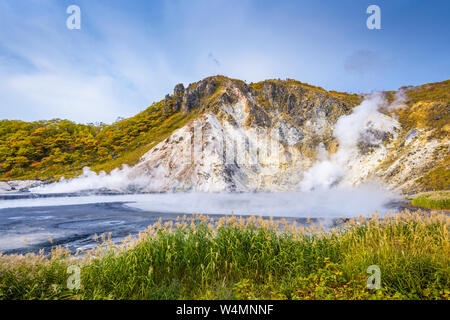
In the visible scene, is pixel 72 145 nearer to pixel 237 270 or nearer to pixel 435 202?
pixel 237 270

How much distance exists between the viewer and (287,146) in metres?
49.7

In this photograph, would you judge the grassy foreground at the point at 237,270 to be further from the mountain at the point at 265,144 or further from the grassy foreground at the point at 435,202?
the mountain at the point at 265,144

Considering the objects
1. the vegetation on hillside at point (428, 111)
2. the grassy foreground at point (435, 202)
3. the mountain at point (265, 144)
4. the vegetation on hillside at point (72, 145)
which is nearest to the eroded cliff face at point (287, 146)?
the mountain at point (265, 144)

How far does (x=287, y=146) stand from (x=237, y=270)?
46.0 metres

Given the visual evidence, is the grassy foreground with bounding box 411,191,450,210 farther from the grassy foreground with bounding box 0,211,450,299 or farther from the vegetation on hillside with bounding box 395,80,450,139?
the vegetation on hillside with bounding box 395,80,450,139

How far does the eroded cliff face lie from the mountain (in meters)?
0.20

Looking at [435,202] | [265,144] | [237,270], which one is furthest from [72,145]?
[435,202]

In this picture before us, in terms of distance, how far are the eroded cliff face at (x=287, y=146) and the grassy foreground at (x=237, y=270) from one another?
32.9 meters

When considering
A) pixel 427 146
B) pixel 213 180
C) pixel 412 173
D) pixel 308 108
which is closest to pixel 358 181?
pixel 412 173

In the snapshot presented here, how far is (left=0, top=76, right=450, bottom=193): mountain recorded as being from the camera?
39.6m

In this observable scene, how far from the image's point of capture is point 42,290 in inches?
181

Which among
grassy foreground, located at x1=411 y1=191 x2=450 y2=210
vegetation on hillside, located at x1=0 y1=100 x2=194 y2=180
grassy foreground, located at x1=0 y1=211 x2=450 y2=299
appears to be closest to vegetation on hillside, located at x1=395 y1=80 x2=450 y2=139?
grassy foreground, located at x1=411 y1=191 x2=450 y2=210

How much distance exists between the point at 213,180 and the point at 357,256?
115ft
